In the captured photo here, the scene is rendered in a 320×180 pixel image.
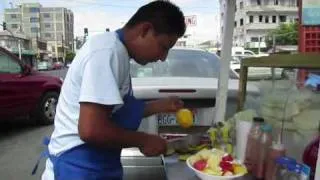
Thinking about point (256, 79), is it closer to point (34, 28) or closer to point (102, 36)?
point (102, 36)

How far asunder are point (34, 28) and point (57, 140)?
95031mm

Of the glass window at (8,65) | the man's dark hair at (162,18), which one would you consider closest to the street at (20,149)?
the glass window at (8,65)

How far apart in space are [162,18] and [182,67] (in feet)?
9.45

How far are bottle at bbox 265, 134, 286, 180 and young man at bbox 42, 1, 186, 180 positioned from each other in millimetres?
490

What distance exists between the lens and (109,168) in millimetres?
2053

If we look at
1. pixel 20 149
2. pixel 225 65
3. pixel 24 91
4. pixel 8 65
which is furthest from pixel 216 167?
pixel 24 91

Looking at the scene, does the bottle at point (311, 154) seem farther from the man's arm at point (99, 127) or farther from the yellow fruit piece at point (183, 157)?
the man's arm at point (99, 127)

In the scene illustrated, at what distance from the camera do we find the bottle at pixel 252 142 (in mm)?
2156

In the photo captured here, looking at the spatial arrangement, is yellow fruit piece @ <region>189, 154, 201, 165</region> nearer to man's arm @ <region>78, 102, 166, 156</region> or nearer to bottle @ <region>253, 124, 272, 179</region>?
bottle @ <region>253, 124, 272, 179</region>

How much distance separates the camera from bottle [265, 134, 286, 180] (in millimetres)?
1976

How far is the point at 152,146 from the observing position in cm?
196

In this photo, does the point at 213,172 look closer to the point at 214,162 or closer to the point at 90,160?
the point at 214,162

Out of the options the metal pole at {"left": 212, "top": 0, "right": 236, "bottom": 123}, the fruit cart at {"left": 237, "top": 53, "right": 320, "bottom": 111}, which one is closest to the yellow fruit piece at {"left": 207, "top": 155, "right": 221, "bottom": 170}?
the fruit cart at {"left": 237, "top": 53, "right": 320, "bottom": 111}

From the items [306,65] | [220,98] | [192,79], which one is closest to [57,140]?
[306,65]
